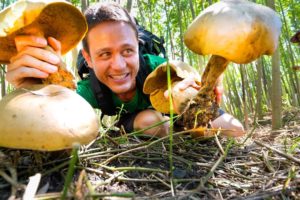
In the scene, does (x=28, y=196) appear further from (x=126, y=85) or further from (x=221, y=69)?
(x=126, y=85)

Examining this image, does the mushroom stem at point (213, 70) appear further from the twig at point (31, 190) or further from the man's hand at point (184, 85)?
the twig at point (31, 190)

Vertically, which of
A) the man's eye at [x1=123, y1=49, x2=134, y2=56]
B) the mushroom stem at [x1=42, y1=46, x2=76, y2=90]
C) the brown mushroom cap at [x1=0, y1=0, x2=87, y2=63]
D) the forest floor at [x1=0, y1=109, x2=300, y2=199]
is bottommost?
the forest floor at [x1=0, y1=109, x2=300, y2=199]

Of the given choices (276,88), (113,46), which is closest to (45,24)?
(113,46)

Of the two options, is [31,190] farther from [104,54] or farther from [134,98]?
[134,98]

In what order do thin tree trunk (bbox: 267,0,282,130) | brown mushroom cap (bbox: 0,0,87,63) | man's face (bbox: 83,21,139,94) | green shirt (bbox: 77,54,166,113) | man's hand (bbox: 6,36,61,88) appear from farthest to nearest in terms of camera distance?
1. thin tree trunk (bbox: 267,0,282,130)
2. green shirt (bbox: 77,54,166,113)
3. man's face (bbox: 83,21,139,94)
4. man's hand (bbox: 6,36,61,88)
5. brown mushroom cap (bbox: 0,0,87,63)

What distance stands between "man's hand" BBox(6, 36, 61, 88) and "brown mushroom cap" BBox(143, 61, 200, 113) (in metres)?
0.65

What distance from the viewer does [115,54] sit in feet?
7.98

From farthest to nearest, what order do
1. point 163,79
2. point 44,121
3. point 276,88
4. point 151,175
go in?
point 276,88 → point 163,79 → point 151,175 → point 44,121

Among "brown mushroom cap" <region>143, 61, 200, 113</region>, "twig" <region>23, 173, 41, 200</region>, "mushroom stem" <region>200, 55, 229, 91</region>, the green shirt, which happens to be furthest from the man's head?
"twig" <region>23, 173, 41, 200</region>

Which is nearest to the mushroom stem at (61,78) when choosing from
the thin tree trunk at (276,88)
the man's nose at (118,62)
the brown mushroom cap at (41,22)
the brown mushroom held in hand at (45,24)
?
the brown mushroom held in hand at (45,24)

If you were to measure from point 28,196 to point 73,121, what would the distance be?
300 mm

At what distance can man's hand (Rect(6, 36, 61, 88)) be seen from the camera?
1524 mm

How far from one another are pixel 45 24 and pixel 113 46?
2.42 ft

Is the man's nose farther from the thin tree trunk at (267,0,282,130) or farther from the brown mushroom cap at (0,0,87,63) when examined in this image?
the thin tree trunk at (267,0,282,130)
